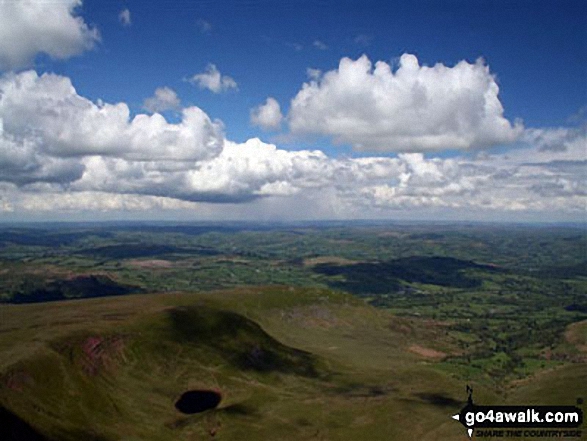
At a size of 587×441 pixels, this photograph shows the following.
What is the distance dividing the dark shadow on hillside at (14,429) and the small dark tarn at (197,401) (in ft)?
173

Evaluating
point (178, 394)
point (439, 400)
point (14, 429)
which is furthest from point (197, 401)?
point (439, 400)

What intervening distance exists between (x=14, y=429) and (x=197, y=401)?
216ft

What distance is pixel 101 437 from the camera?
122 metres

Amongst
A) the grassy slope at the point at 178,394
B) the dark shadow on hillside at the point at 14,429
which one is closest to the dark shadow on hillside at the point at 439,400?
the grassy slope at the point at 178,394

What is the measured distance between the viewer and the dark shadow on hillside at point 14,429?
10512cm

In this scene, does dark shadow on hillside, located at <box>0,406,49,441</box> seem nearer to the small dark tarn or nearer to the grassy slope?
the grassy slope

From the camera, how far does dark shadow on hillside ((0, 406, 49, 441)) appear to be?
345ft

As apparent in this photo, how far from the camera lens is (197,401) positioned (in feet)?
543

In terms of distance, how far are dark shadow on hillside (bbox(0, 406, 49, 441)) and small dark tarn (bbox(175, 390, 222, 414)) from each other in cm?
5284

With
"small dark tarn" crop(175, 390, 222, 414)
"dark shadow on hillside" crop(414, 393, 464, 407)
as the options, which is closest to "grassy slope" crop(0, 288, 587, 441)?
"dark shadow on hillside" crop(414, 393, 464, 407)

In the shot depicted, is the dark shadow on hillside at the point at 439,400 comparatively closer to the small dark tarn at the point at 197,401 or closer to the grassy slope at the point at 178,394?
the grassy slope at the point at 178,394

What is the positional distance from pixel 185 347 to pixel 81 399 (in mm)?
62808

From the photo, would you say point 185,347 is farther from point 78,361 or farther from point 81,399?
point 81,399

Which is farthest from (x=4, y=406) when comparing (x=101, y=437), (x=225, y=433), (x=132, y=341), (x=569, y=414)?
(x=569, y=414)
